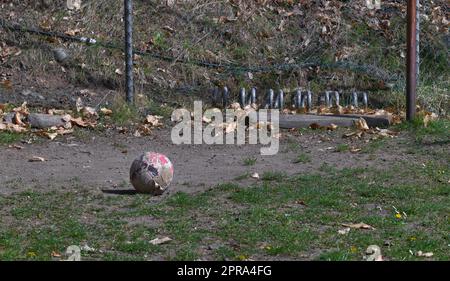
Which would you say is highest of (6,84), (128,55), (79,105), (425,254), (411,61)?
(128,55)

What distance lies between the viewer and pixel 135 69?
12594 millimetres

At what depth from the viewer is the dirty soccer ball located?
7707mm

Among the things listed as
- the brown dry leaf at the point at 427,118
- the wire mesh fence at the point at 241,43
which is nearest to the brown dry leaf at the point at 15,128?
the wire mesh fence at the point at 241,43

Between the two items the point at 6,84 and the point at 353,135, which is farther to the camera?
the point at 6,84

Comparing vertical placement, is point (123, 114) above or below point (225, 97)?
below

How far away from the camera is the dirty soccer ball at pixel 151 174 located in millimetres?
7707

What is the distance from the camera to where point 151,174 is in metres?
7.70

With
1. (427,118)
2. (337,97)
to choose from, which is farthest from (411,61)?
(337,97)

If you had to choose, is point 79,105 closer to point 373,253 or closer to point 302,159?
point 302,159

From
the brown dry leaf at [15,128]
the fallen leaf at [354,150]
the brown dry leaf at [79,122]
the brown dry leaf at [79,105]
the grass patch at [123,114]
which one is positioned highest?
the brown dry leaf at [79,105]

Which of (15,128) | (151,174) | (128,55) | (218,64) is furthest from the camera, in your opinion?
(218,64)

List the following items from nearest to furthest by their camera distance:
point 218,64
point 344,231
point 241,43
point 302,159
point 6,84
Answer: point 344,231 → point 302,159 → point 6,84 → point 218,64 → point 241,43

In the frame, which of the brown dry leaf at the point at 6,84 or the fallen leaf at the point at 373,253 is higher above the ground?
the brown dry leaf at the point at 6,84

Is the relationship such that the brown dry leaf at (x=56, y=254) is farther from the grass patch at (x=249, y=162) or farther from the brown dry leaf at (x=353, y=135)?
the brown dry leaf at (x=353, y=135)
